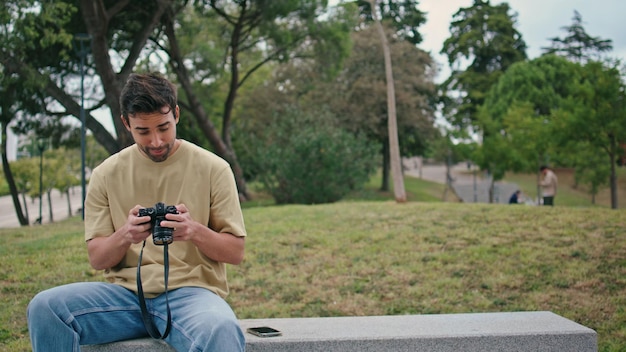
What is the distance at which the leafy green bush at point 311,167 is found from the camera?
21.3m

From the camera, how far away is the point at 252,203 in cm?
2547

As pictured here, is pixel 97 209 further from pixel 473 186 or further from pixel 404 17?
pixel 473 186

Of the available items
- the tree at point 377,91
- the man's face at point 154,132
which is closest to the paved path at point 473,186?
the tree at point 377,91

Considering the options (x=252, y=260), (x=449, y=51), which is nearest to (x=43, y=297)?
(x=252, y=260)

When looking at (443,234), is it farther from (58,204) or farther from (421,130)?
(58,204)

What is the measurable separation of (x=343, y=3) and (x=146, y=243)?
83.7ft

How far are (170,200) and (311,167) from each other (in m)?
18.1

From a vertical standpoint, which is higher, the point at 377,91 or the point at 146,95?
the point at 377,91

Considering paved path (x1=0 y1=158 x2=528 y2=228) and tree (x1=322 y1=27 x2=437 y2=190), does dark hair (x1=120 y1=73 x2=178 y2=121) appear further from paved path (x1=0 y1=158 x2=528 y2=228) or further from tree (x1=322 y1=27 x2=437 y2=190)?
paved path (x1=0 y1=158 x2=528 y2=228)

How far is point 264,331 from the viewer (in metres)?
3.79

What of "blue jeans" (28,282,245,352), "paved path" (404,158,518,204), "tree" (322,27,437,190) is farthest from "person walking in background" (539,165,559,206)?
"paved path" (404,158,518,204)

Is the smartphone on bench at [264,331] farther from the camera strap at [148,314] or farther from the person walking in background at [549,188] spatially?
the person walking in background at [549,188]

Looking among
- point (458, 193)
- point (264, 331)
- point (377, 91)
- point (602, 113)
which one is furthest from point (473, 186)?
point (264, 331)

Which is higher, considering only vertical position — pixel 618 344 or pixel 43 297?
pixel 43 297
